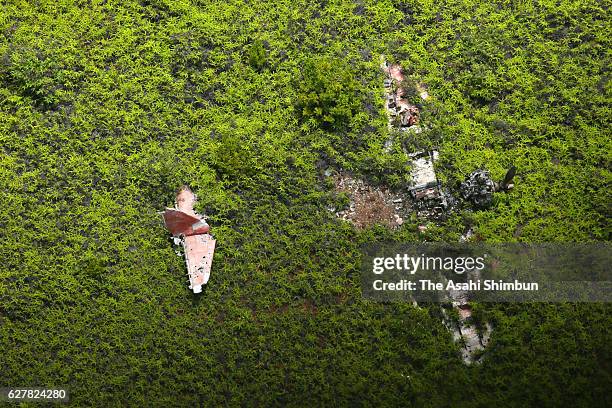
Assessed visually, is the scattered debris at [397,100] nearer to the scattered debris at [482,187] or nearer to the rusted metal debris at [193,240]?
the scattered debris at [482,187]

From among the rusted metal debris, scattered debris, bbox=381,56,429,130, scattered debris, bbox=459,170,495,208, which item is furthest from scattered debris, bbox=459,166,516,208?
the rusted metal debris

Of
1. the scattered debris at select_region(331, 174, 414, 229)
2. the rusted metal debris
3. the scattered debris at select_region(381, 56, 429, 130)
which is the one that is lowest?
the rusted metal debris

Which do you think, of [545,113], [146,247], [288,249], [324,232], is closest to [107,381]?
[146,247]

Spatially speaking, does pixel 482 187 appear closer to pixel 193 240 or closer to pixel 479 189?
pixel 479 189

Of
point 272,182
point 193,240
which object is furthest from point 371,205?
point 193,240

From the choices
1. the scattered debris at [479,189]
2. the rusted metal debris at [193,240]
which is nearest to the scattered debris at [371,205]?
the scattered debris at [479,189]

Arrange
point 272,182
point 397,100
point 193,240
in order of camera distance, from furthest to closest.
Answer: point 397,100, point 272,182, point 193,240

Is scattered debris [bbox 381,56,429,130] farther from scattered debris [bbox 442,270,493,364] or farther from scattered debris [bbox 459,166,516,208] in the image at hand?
scattered debris [bbox 442,270,493,364]
